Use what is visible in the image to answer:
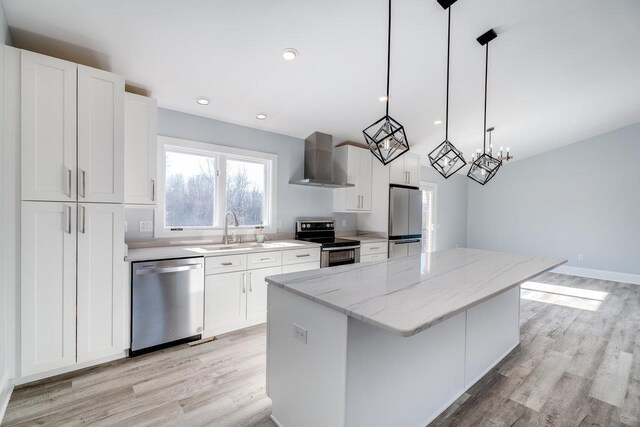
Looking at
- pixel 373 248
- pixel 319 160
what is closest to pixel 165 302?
pixel 319 160

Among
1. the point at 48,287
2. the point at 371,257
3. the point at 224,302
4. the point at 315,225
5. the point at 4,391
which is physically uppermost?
the point at 315,225

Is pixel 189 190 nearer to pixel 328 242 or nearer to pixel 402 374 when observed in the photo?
pixel 328 242

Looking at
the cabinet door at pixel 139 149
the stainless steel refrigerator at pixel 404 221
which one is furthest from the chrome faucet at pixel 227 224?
the stainless steel refrigerator at pixel 404 221

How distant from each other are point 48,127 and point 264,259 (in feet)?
6.76

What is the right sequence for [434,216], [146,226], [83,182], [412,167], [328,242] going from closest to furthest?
[83,182] → [146,226] → [328,242] → [412,167] → [434,216]

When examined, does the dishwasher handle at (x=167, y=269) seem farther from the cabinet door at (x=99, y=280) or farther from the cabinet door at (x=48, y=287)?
the cabinet door at (x=48, y=287)

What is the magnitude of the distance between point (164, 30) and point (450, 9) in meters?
2.18

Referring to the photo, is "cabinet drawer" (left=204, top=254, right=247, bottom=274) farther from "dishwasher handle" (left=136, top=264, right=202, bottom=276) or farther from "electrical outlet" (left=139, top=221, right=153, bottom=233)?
"electrical outlet" (left=139, top=221, right=153, bottom=233)

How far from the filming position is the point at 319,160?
401 cm

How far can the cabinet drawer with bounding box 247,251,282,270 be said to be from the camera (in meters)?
3.04

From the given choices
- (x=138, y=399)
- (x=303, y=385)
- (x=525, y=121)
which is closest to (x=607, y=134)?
(x=525, y=121)

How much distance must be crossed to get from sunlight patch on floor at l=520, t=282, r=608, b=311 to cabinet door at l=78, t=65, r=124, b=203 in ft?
17.8

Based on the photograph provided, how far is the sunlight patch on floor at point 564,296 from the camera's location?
13.2 feet

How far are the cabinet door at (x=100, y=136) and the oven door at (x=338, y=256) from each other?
2244 millimetres
